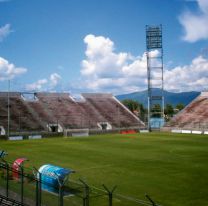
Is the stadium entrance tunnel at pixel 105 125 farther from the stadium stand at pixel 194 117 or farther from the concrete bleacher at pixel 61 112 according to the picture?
the stadium stand at pixel 194 117

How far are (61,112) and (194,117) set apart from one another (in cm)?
2948

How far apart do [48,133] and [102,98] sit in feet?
108

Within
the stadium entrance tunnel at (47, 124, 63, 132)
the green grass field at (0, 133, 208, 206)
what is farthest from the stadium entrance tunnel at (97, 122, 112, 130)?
the green grass field at (0, 133, 208, 206)

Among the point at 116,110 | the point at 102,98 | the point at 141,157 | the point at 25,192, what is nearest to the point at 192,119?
the point at 116,110

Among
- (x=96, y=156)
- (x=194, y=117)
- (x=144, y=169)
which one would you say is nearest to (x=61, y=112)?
(x=194, y=117)

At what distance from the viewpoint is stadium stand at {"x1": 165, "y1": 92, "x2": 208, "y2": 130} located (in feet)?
261

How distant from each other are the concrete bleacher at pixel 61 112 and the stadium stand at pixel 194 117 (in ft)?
31.7

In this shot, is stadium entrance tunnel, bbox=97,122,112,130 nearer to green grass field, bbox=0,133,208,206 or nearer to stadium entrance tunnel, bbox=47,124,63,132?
stadium entrance tunnel, bbox=47,124,63,132

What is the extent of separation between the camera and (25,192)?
1780cm

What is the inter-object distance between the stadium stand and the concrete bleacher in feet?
31.7

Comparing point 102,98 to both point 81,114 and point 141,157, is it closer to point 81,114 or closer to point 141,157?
point 81,114

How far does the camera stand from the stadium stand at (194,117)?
261ft

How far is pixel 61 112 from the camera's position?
8381 cm

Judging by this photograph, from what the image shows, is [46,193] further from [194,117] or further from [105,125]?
[194,117]
